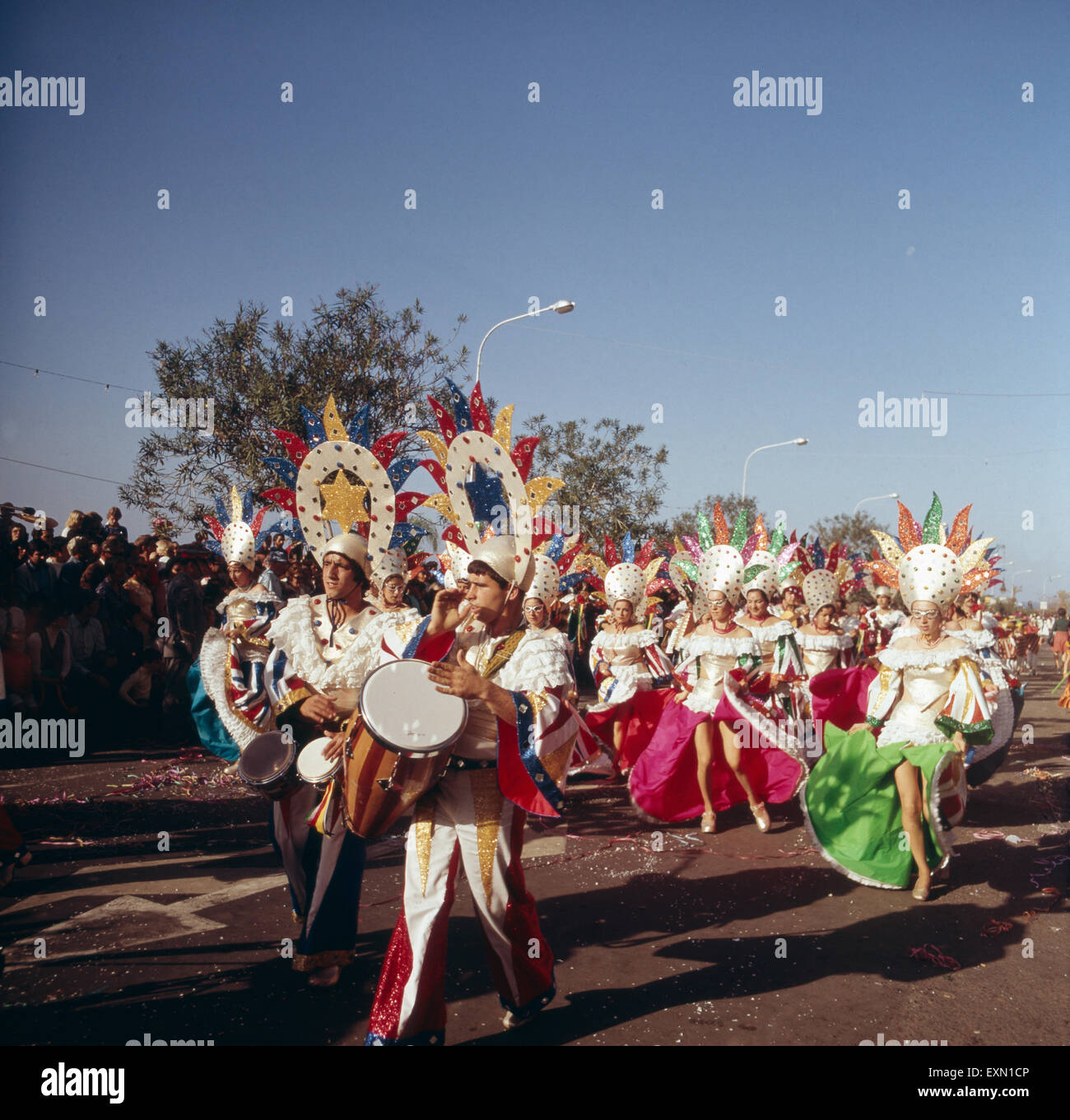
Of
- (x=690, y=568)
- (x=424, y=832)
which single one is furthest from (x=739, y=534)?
(x=424, y=832)

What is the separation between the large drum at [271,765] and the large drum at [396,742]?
2.16 feet

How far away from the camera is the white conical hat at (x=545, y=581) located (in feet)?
23.5

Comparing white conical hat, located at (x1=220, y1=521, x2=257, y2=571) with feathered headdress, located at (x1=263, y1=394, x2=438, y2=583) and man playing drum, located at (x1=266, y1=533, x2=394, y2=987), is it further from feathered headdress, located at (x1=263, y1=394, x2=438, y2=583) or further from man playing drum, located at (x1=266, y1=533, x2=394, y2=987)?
man playing drum, located at (x1=266, y1=533, x2=394, y2=987)

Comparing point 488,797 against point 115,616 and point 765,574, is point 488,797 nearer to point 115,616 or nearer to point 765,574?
point 765,574

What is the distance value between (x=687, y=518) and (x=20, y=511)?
28.7m

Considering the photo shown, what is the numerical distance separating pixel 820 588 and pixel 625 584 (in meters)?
2.58

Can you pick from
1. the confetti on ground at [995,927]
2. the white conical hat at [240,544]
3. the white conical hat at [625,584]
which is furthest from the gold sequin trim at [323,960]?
the white conical hat at [625,584]

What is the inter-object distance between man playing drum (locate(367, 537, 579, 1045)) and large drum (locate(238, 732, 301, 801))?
0.84 metres

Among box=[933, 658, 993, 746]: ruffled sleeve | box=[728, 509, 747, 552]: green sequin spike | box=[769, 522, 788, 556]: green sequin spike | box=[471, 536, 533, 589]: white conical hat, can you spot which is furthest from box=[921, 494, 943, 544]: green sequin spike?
box=[471, 536, 533, 589]: white conical hat

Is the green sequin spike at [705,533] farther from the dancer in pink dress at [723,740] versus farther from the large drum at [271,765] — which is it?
the large drum at [271,765]

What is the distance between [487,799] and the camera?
11.1 feet

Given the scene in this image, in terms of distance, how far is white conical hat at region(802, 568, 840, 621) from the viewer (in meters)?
9.96
